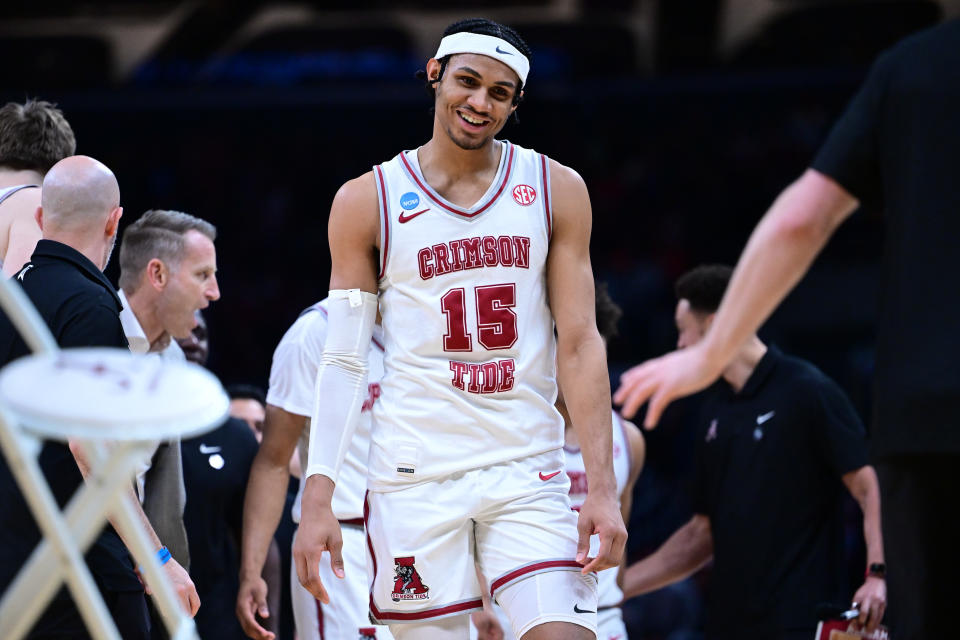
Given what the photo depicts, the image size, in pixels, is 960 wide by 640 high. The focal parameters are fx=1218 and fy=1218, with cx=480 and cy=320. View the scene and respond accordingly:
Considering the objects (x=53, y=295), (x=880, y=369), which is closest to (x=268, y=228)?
(x=53, y=295)

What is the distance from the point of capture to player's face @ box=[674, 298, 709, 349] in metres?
6.47

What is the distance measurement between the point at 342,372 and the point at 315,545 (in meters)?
0.61

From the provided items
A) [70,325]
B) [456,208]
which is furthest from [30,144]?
[456,208]

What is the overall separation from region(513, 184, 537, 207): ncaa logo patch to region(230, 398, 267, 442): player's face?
11.0 feet

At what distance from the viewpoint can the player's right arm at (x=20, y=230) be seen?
193 inches

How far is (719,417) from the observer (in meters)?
6.48

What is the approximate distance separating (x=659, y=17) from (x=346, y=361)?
14787 mm

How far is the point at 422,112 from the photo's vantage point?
59.3ft

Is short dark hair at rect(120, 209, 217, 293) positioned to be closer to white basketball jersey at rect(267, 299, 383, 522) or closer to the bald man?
white basketball jersey at rect(267, 299, 383, 522)

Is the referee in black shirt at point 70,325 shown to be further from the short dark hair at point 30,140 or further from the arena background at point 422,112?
the arena background at point 422,112

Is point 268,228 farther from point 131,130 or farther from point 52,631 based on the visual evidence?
point 52,631

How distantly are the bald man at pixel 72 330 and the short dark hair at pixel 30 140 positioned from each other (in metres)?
0.92

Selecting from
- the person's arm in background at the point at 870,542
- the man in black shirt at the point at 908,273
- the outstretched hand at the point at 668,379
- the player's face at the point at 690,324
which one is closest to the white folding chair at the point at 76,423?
the outstretched hand at the point at 668,379

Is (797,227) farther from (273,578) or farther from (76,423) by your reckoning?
(273,578)
